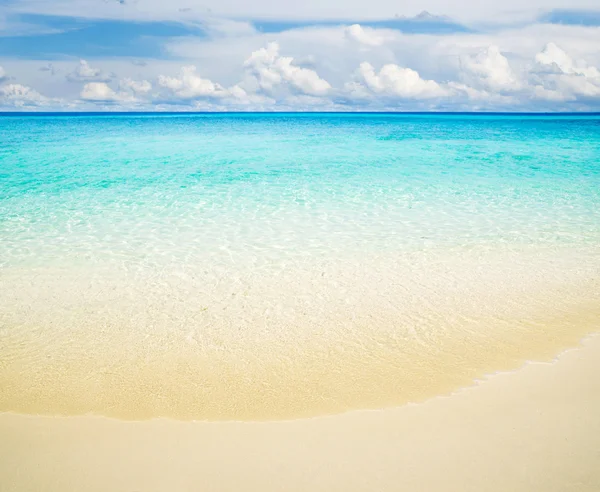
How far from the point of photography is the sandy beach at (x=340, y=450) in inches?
121

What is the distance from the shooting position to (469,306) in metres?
5.71

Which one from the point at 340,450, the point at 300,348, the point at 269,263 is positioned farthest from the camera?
the point at 269,263

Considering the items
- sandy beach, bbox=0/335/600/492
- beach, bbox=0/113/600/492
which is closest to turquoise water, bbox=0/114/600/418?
beach, bbox=0/113/600/492

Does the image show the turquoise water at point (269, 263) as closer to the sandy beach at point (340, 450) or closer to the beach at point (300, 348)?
the beach at point (300, 348)

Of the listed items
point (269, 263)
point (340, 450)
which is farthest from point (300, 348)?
point (269, 263)

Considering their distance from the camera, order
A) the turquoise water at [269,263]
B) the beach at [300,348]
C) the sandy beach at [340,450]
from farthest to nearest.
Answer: the turquoise water at [269,263], the beach at [300,348], the sandy beach at [340,450]

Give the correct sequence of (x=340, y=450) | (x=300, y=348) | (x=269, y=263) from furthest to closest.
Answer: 1. (x=269, y=263)
2. (x=300, y=348)
3. (x=340, y=450)

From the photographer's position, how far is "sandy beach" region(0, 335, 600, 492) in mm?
3080

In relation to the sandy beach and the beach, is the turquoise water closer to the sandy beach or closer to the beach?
the beach

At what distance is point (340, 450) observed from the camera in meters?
3.35

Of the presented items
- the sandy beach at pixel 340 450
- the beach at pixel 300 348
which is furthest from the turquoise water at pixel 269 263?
the sandy beach at pixel 340 450

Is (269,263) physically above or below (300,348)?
above

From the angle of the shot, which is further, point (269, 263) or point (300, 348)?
point (269, 263)

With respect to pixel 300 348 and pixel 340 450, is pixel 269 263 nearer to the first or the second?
pixel 300 348
